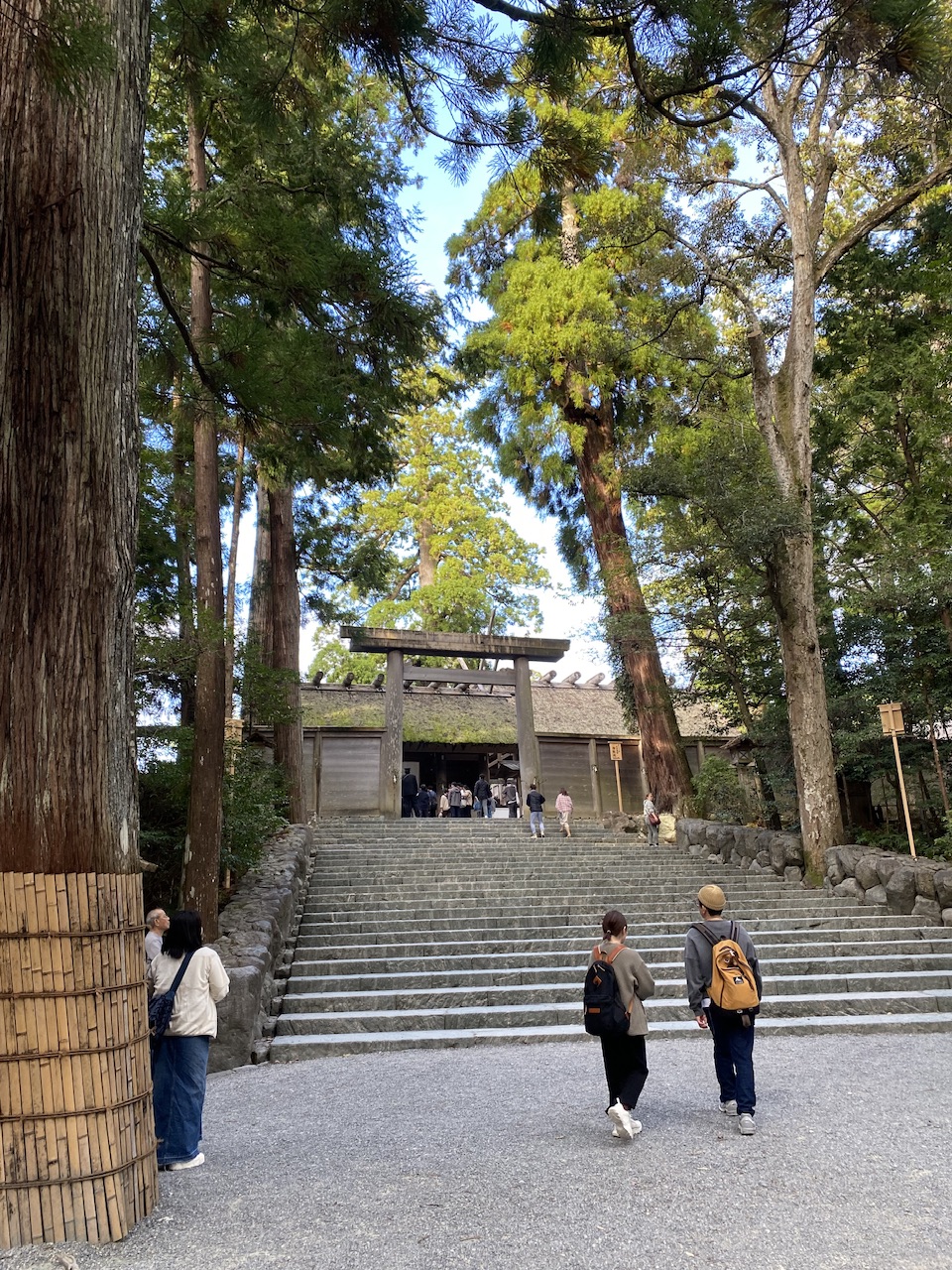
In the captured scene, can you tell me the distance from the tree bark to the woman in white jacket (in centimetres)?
96

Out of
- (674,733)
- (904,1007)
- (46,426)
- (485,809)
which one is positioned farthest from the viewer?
(485,809)

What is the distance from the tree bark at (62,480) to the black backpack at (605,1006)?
6.77 ft

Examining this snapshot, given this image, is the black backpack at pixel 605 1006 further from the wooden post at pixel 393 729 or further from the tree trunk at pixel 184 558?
the wooden post at pixel 393 729

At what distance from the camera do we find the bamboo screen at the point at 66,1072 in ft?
8.41

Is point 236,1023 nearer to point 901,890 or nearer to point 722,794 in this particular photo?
point 901,890

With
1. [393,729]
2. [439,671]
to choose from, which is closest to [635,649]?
[439,671]

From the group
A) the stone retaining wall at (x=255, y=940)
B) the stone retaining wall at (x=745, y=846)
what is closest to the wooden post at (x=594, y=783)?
the stone retaining wall at (x=745, y=846)

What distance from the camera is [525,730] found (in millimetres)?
16797

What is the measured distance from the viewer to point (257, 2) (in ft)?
15.1

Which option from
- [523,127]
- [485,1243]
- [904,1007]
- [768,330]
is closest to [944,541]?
[768,330]

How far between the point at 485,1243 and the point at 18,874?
192 cm

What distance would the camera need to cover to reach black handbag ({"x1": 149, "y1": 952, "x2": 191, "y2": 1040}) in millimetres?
3602

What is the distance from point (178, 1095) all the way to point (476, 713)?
55.3ft

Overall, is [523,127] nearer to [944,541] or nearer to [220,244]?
[220,244]
